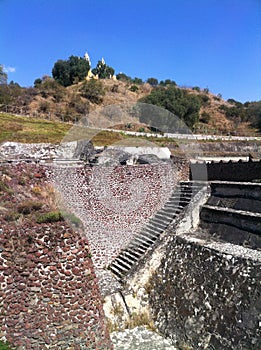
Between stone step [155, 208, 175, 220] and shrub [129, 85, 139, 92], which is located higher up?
shrub [129, 85, 139, 92]

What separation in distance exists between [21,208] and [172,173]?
20.3 feet

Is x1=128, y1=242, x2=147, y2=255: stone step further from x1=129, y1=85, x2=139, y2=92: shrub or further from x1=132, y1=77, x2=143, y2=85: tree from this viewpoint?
x1=132, y1=77, x2=143, y2=85: tree

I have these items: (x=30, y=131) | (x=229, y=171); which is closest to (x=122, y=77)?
(x=30, y=131)

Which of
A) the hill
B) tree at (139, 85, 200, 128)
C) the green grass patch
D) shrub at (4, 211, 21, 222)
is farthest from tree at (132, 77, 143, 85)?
shrub at (4, 211, 21, 222)

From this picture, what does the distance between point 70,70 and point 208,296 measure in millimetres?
56458

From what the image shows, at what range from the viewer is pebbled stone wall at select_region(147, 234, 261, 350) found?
580 cm

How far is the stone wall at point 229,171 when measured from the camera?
36.7 ft

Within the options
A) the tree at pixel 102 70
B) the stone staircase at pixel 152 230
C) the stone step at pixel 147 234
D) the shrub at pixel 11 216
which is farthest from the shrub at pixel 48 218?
the tree at pixel 102 70

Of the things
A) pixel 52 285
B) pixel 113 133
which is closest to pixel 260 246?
pixel 52 285

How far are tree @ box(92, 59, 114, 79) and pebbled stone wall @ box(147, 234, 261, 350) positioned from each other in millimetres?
62183

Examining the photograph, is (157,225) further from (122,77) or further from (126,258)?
(122,77)

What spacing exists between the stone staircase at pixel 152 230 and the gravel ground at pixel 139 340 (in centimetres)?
185

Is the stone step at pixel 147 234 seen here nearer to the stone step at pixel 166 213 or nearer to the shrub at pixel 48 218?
A: the stone step at pixel 166 213

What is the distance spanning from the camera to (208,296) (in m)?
6.66
